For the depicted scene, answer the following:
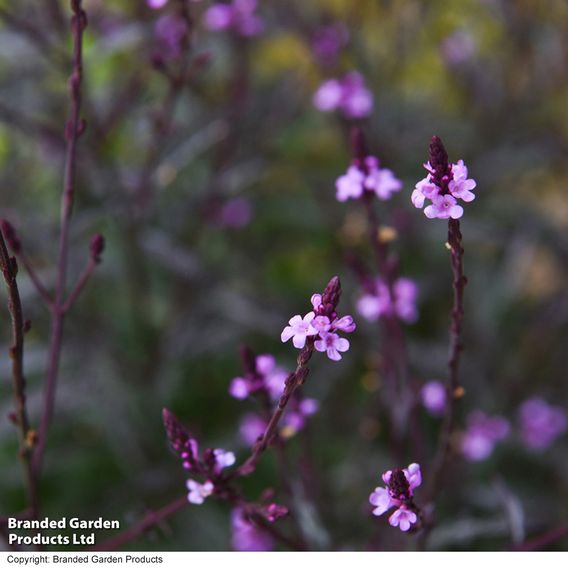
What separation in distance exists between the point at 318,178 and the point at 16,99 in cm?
69

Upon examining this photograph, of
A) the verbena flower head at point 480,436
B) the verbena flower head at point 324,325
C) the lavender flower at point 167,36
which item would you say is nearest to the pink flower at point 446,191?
the verbena flower head at point 324,325

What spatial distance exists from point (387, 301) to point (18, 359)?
489mm

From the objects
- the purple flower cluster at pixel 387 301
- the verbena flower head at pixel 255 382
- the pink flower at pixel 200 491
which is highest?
the purple flower cluster at pixel 387 301

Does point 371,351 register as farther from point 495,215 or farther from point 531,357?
point 495,215

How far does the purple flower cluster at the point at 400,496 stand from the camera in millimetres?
673

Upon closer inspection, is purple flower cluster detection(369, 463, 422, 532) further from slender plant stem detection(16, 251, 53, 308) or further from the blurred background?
slender plant stem detection(16, 251, 53, 308)

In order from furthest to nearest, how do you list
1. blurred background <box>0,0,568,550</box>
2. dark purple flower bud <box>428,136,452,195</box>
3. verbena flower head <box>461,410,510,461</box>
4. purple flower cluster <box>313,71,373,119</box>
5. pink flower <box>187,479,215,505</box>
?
blurred background <box>0,0,568,550</box>
verbena flower head <box>461,410,510,461</box>
purple flower cluster <box>313,71,373,119</box>
pink flower <box>187,479,215,505</box>
dark purple flower bud <box>428,136,452,195</box>

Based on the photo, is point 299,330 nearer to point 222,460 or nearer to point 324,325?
point 324,325

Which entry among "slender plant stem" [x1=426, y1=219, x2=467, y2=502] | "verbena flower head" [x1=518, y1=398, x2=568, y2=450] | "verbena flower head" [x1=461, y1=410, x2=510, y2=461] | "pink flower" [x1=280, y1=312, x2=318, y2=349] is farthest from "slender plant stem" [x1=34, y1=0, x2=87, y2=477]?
"verbena flower head" [x1=518, y1=398, x2=568, y2=450]

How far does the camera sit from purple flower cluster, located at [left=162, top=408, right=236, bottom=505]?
0.71 meters

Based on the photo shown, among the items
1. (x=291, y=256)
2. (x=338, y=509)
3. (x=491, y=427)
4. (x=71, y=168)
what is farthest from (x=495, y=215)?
(x=71, y=168)

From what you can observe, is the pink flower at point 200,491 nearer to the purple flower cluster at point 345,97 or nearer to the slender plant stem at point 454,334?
the slender plant stem at point 454,334

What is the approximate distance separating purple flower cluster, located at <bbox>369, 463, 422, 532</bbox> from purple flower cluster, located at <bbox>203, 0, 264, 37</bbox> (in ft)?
3.33

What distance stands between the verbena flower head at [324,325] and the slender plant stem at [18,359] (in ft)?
0.86
